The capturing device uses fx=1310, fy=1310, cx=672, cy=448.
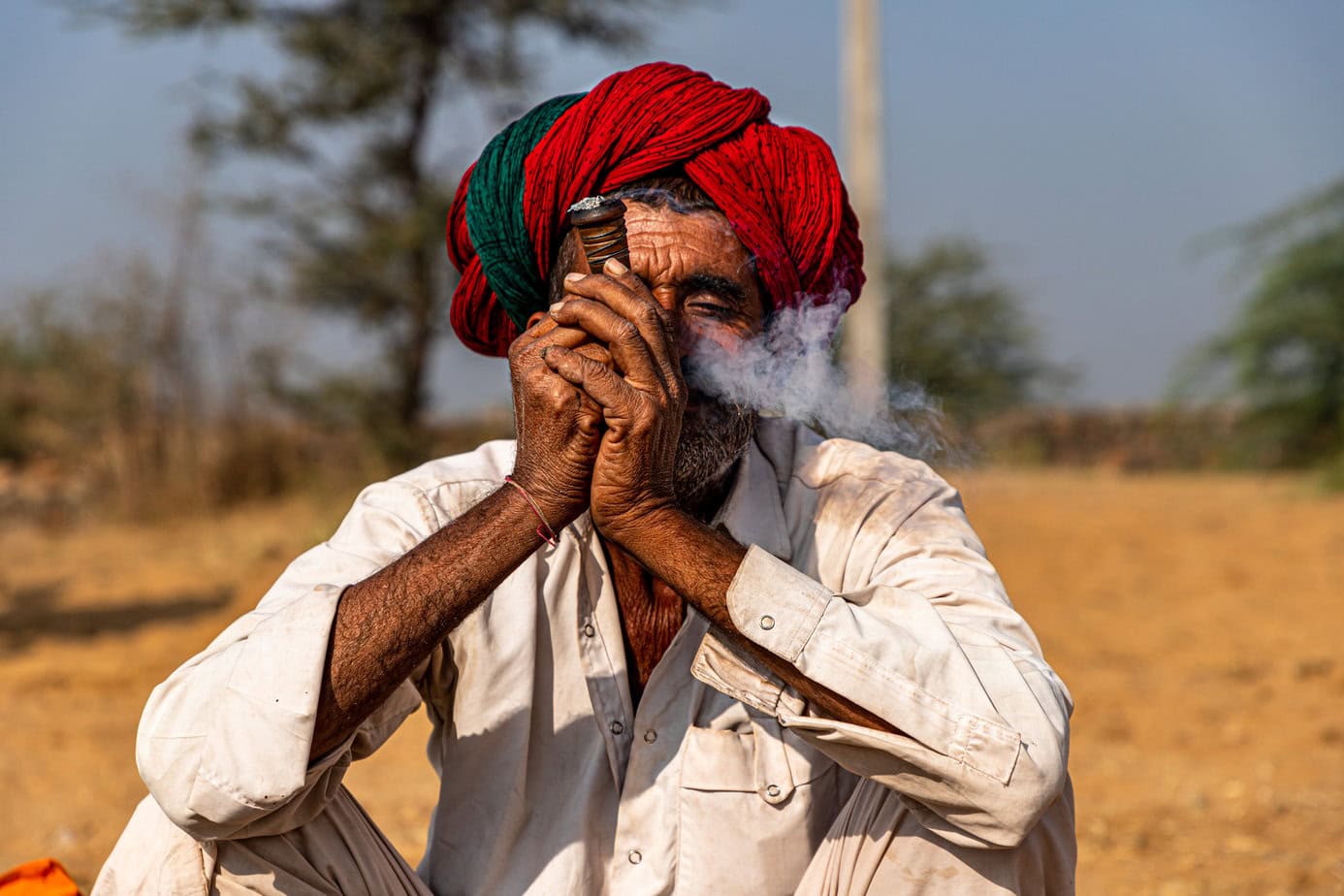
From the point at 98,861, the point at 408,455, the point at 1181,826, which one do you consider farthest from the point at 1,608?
the point at 1181,826

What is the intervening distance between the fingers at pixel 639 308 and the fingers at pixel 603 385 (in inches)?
2.7

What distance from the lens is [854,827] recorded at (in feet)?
7.18

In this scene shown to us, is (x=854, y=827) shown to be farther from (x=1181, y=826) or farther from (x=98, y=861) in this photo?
(x=98, y=861)

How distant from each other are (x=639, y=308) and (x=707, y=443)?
458 millimetres

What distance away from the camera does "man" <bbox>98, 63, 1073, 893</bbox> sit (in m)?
2.00

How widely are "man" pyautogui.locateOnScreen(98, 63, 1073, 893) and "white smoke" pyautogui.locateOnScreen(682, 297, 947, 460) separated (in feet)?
0.16

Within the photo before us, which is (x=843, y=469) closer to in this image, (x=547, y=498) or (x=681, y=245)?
(x=681, y=245)

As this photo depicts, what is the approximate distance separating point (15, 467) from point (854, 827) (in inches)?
706

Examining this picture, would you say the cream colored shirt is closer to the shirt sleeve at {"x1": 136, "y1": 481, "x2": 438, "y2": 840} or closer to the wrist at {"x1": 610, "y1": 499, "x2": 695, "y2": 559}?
the shirt sleeve at {"x1": 136, "y1": 481, "x2": 438, "y2": 840}

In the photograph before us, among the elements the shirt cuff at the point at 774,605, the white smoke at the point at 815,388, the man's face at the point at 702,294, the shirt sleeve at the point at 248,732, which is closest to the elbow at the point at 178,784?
the shirt sleeve at the point at 248,732

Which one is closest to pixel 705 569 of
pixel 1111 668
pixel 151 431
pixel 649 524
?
pixel 649 524

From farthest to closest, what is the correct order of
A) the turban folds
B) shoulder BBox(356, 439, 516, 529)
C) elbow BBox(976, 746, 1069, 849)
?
the turban folds
shoulder BBox(356, 439, 516, 529)
elbow BBox(976, 746, 1069, 849)

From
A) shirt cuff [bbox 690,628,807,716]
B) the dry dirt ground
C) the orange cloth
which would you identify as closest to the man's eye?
shirt cuff [bbox 690,628,807,716]

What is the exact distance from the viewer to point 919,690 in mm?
1983
